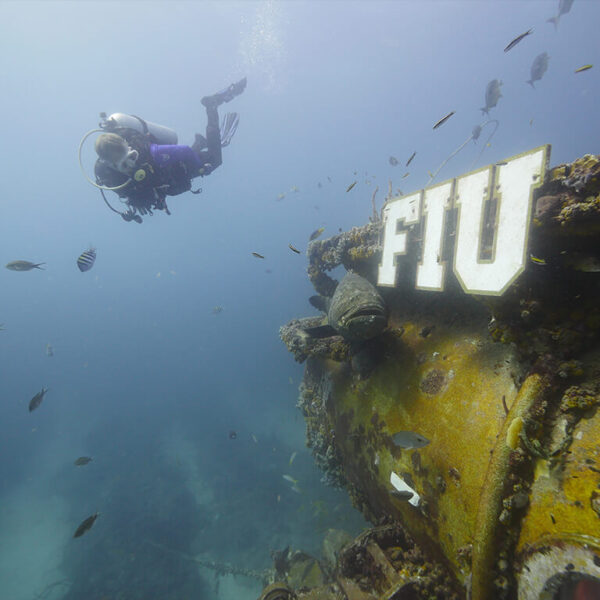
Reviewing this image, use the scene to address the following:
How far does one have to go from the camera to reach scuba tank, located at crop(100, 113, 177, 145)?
775 centimetres

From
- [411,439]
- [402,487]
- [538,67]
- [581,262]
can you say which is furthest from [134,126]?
[538,67]

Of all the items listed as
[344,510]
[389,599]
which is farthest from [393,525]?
[344,510]

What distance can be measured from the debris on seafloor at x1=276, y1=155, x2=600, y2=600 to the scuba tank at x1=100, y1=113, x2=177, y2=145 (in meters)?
7.29

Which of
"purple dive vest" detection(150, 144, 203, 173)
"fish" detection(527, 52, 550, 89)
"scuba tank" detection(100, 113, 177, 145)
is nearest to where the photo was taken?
"purple dive vest" detection(150, 144, 203, 173)

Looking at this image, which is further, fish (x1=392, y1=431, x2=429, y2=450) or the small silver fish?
the small silver fish

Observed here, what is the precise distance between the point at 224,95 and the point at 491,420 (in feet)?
39.3

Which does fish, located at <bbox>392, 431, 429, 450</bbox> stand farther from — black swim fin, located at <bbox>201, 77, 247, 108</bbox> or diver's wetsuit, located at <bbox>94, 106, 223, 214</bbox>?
black swim fin, located at <bbox>201, 77, 247, 108</bbox>

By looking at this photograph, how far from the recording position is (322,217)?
12638cm

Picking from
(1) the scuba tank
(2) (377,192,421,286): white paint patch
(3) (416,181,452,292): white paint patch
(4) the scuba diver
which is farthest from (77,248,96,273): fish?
(3) (416,181,452,292): white paint patch

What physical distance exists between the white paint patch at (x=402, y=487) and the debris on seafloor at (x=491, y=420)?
0.11 feet

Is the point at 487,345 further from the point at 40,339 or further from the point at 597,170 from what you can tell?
the point at 40,339

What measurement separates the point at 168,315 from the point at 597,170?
112 metres

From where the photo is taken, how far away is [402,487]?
11.6 ft

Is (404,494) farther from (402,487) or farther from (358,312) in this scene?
(358,312)
